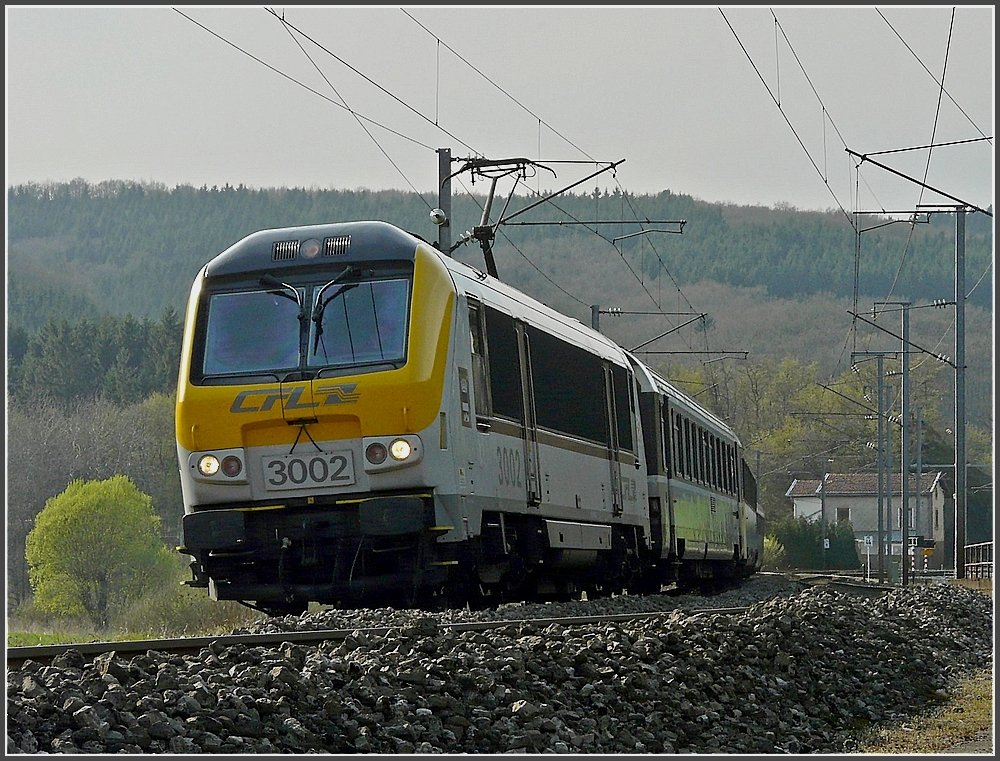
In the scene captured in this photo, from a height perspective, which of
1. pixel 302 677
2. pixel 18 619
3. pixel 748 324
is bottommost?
pixel 18 619

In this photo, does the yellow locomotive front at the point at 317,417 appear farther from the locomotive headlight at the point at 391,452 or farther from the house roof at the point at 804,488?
the house roof at the point at 804,488

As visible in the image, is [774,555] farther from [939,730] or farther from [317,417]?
[939,730]

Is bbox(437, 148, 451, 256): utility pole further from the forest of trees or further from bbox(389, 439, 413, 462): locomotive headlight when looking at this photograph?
the forest of trees

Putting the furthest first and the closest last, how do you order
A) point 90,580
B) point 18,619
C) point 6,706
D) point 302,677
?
point 90,580, point 18,619, point 302,677, point 6,706

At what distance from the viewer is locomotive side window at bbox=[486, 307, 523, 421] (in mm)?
13523

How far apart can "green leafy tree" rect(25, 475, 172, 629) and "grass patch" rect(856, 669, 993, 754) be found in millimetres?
35536

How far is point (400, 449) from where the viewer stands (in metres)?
11.8

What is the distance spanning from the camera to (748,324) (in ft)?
370

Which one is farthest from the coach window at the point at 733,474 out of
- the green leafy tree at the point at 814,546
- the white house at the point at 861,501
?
the white house at the point at 861,501

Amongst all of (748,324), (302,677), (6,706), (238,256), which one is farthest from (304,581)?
(748,324)

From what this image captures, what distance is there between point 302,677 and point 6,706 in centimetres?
160

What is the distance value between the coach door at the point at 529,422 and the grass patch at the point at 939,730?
14.8 feet

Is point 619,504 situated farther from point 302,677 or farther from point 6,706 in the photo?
point 6,706

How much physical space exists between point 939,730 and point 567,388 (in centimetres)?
724
